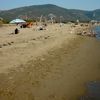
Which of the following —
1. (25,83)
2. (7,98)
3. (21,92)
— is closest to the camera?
(7,98)

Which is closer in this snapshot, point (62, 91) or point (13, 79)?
point (62, 91)

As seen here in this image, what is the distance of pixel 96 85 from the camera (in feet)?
45.5

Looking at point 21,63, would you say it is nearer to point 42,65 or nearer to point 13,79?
point 42,65

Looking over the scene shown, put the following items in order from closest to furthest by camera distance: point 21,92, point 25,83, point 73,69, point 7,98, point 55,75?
point 7,98, point 21,92, point 25,83, point 55,75, point 73,69

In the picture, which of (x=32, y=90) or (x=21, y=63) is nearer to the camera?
(x=32, y=90)

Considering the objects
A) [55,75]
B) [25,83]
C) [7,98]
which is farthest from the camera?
[55,75]

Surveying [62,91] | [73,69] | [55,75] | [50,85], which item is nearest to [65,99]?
[62,91]

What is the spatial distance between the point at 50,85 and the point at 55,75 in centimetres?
221

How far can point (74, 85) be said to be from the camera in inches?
544

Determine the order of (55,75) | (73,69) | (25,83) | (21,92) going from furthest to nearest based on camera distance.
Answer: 1. (73,69)
2. (55,75)
3. (25,83)
4. (21,92)

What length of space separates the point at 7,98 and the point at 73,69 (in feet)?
24.6

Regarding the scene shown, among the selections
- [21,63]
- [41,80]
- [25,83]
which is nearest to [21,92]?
[25,83]

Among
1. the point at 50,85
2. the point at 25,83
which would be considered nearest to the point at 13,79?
the point at 25,83

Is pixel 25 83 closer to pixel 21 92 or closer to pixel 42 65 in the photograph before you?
pixel 21 92
